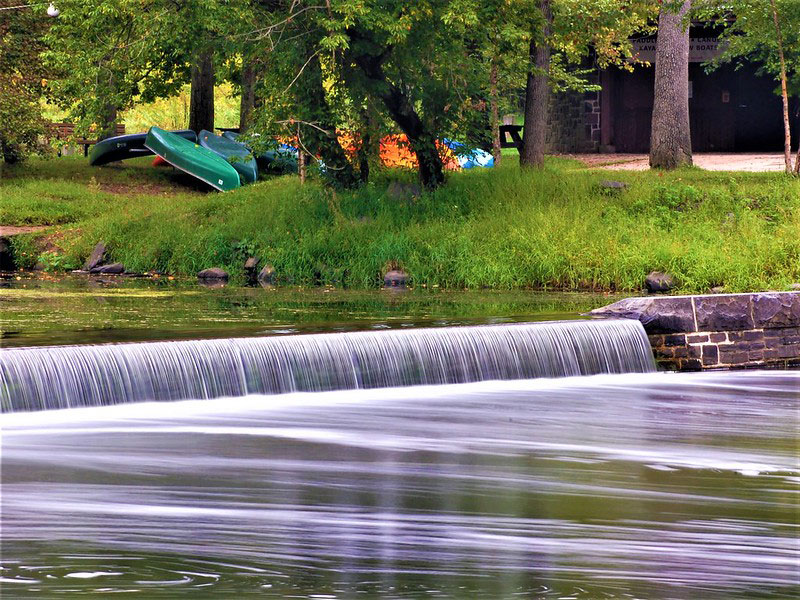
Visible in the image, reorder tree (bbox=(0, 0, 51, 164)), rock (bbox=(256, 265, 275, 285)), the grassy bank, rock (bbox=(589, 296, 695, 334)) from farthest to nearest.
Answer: tree (bbox=(0, 0, 51, 164)) → rock (bbox=(256, 265, 275, 285)) → the grassy bank → rock (bbox=(589, 296, 695, 334))

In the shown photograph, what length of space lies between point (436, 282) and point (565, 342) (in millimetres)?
7756

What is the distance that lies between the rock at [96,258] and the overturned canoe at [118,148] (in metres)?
10.5

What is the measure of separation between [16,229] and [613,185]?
484 inches

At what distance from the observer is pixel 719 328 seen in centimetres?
1488

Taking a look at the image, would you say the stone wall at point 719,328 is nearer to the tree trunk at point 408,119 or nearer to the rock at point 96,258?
the tree trunk at point 408,119

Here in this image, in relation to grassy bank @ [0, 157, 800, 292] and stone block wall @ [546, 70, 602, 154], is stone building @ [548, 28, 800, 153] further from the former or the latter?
grassy bank @ [0, 157, 800, 292]

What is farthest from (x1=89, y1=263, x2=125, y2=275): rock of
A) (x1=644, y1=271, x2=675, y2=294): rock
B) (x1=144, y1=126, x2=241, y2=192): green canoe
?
(x1=644, y1=271, x2=675, y2=294): rock

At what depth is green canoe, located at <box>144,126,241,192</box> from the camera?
32.0 m

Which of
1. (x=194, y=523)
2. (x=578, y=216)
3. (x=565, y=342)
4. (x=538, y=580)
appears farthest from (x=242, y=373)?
(x=578, y=216)

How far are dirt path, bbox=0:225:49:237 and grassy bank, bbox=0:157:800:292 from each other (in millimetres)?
366

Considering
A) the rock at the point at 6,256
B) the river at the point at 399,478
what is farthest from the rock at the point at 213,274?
the river at the point at 399,478

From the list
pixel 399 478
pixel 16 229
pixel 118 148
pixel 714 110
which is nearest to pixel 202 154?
pixel 118 148

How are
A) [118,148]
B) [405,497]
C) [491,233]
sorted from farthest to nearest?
1. [118,148]
2. [491,233]
3. [405,497]

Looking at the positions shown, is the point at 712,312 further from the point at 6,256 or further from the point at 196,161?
the point at 196,161
